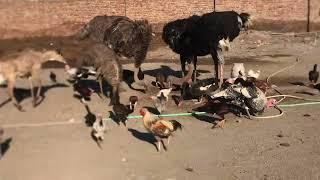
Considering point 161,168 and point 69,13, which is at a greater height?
point 69,13

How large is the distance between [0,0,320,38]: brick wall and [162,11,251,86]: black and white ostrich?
399 inches

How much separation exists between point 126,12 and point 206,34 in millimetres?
11517

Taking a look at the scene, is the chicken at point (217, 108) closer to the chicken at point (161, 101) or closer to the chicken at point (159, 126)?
the chicken at point (161, 101)

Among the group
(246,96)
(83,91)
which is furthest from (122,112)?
(246,96)

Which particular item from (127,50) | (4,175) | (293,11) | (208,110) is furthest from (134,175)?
(293,11)

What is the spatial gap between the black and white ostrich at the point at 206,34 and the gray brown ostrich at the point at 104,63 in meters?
3.12

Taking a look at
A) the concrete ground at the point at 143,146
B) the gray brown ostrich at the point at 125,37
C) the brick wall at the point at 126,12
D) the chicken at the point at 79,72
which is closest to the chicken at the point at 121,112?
the concrete ground at the point at 143,146

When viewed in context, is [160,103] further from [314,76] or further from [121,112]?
[314,76]

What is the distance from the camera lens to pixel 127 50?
55.2ft

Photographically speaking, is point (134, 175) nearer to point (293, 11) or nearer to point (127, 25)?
point (127, 25)

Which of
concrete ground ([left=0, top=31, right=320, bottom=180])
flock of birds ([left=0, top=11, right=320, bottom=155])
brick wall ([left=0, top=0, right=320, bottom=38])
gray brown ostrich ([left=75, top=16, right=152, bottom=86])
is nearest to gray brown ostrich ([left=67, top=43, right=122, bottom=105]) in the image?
flock of birds ([left=0, top=11, right=320, bottom=155])

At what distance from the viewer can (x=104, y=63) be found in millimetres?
13945

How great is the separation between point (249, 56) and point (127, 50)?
23.9 ft

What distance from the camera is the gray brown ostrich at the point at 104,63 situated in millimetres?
13898
